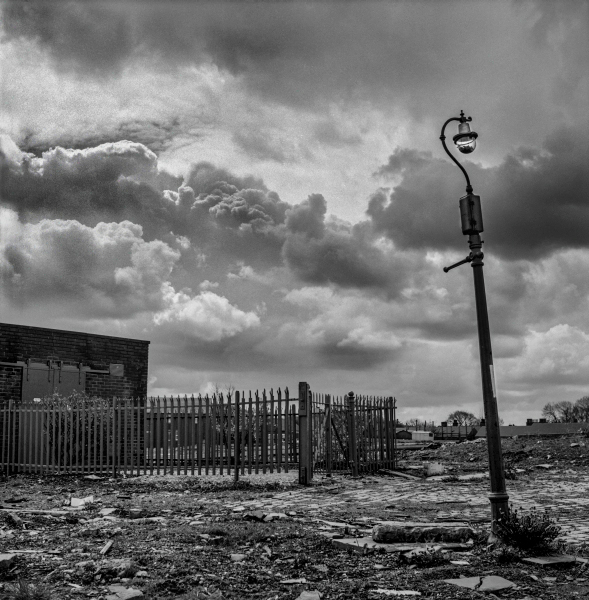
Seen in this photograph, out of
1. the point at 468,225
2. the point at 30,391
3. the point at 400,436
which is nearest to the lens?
the point at 468,225

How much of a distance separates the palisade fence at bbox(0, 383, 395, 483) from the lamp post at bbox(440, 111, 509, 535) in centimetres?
783

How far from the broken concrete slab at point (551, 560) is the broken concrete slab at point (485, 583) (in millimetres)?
763

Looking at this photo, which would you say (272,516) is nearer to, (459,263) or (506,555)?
(506,555)

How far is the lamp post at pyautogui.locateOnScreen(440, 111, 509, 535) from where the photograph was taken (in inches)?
299

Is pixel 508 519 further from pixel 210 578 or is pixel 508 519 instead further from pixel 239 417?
pixel 239 417

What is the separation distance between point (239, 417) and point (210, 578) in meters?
10.2

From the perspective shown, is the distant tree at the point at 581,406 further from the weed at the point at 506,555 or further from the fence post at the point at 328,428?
the weed at the point at 506,555

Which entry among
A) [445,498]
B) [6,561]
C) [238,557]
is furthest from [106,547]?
[445,498]

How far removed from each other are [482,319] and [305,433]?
27.2 ft

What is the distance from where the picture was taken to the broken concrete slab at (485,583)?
556 centimetres

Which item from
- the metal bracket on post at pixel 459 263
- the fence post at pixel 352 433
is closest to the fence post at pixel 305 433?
the fence post at pixel 352 433

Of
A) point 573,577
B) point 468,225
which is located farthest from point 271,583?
point 468,225

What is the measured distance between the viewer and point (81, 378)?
79.0ft

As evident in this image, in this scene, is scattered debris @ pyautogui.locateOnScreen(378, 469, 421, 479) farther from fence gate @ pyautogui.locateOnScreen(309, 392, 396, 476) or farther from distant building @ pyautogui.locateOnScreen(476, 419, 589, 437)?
distant building @ pyautogui.locateOnScreen(476, 419, 589, 437)
